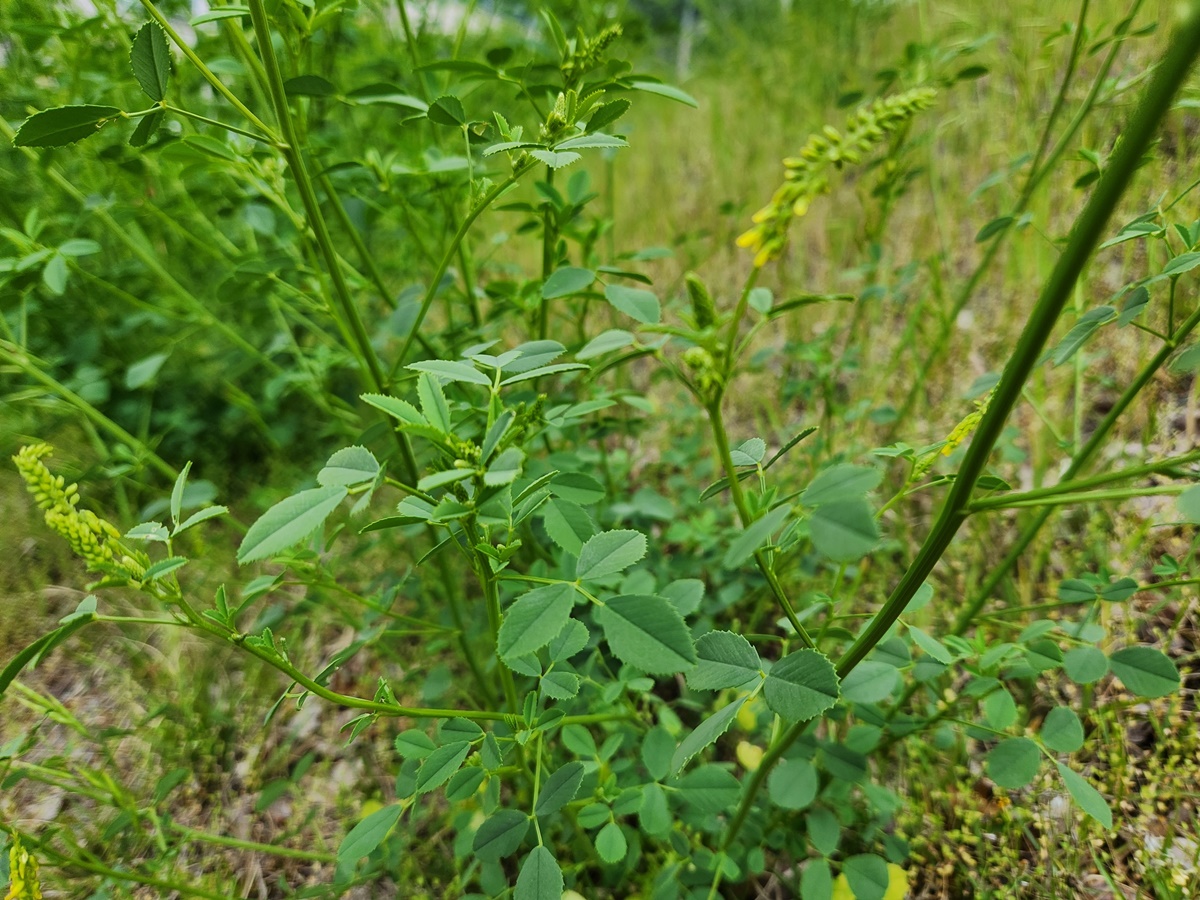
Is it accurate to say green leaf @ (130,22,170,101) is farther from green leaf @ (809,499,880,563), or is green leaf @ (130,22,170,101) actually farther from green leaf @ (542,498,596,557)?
green leaf @ (809,499,880,563)

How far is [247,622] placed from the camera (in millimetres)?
2301

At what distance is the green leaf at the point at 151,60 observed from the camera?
769 millimetres

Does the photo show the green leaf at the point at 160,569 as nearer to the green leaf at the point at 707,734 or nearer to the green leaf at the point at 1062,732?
the green leaf at the point at 707,734

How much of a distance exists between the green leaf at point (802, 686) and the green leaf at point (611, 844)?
0.43 metres

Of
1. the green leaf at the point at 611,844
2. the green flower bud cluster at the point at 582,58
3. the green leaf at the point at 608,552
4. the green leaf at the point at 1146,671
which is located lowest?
the green leaf at the point at 611,844

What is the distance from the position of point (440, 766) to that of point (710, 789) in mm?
481

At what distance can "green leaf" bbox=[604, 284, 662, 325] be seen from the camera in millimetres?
850

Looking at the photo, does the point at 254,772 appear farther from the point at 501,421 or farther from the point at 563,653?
the point at 501,421

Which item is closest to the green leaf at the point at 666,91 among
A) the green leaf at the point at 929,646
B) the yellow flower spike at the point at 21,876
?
the green leaf at the point at 929,646

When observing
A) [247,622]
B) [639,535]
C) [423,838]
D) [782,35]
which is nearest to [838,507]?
[639,535]

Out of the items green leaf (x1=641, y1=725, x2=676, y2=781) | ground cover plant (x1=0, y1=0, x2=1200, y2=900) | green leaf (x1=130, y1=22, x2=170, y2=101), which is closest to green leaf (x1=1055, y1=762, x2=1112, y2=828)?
ground cover plant (x1=0, y1=0, x2=1200, y2=900)

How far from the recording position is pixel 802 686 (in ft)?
2.37

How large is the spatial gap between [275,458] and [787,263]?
8.29ft

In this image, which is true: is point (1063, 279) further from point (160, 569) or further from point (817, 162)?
A: point (160, 569)
